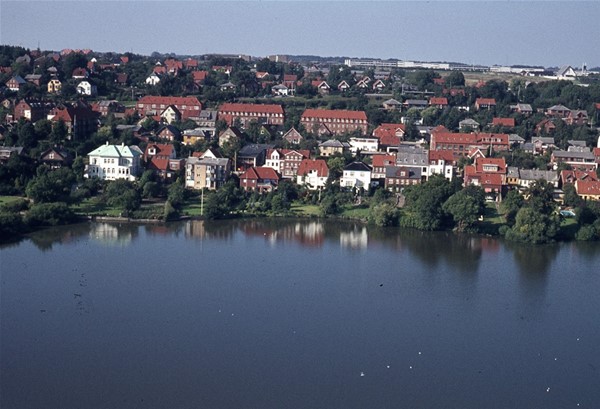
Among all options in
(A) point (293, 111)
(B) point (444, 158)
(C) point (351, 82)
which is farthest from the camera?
(C) point (351, 82)

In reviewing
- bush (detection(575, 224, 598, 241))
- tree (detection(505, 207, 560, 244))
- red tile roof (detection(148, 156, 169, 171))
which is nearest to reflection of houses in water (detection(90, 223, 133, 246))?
red tile roof (detection(148, 156, 169, 171))

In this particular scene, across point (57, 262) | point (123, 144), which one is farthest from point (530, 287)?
point (123, 144)

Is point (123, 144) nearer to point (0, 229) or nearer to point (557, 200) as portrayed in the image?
point (0, 229)

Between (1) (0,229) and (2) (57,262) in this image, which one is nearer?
(2) (57,262)

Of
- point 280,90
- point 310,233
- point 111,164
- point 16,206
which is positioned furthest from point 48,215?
point 280,90

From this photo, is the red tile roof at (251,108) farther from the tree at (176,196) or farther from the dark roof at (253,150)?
the tree at (176,196)
